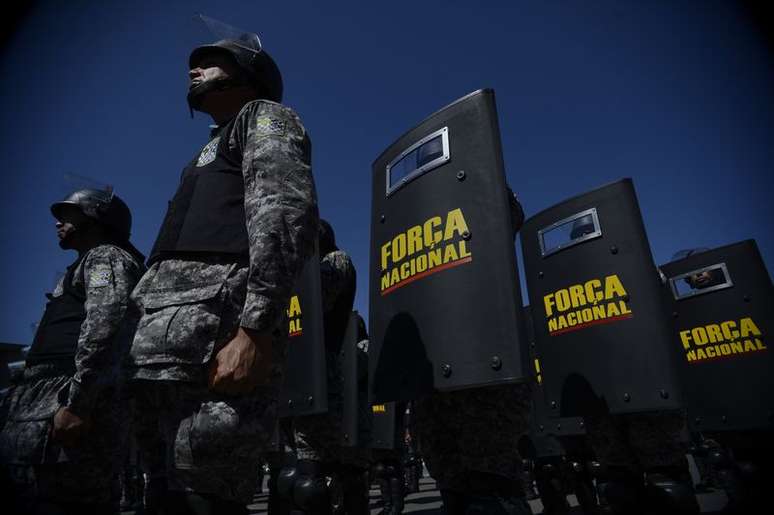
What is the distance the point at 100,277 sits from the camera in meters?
2.82

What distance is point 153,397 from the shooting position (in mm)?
1641

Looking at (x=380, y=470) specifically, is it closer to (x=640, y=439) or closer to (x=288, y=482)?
(x=288, y=482)

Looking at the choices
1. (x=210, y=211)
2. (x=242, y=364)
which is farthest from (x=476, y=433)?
(x=210, y=211)

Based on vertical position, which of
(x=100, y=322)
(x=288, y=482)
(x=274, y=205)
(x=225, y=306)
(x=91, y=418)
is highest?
(x=274, y=205)

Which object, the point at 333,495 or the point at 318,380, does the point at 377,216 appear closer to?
the point at 318,380

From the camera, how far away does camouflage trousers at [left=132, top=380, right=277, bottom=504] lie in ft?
4.56

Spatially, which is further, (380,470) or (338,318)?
(380,470)

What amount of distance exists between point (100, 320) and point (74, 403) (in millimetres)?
472

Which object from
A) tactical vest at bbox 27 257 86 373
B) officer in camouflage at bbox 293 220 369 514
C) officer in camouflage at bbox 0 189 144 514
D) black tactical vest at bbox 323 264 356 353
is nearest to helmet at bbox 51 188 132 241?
officer in camouflage at bbox 0 189 144 514

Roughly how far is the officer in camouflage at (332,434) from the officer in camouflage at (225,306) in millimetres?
1416

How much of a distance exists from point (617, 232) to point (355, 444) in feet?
8.06

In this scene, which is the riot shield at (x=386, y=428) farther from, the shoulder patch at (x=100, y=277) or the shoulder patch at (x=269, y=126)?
the shoulder patch at (x=269, y=126)

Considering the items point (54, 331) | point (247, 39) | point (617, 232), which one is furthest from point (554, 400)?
point (54, 331)

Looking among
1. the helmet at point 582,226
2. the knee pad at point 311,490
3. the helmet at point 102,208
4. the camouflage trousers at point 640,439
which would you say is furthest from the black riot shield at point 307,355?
the camouflage trousers at point 640,439
